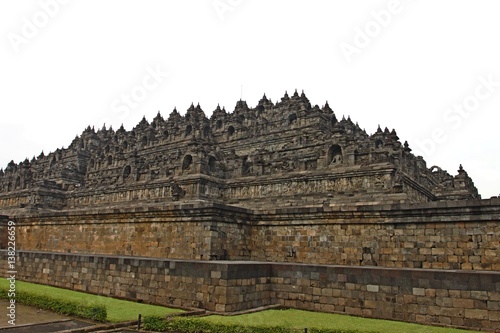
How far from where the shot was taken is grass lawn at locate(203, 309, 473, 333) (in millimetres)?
9266

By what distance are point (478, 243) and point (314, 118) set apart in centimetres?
2422

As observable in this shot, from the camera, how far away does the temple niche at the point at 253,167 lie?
25547 mm

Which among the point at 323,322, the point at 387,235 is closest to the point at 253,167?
the point at 387,235

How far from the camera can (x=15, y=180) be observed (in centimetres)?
4825

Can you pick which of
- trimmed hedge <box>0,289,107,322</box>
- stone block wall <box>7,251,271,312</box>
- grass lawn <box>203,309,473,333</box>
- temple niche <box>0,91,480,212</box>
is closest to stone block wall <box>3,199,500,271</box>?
stone block wall <box>7,251,271,312</box>

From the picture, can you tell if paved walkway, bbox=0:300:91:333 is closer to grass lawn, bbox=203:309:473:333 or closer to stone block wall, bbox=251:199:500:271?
grass lawn, bbox=203:309:473:333

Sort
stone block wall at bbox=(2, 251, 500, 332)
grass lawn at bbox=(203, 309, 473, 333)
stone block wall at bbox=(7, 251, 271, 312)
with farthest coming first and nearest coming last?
1. stone block wall at bbox=(7, 251, 271, 312)
2. stone block wall at bbox=(2, 251, 500, 332)
3. grass lawn at bbox=(203, 309, 473, 333)

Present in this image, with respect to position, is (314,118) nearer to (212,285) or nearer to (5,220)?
(5,220)

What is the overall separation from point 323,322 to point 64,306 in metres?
6.90

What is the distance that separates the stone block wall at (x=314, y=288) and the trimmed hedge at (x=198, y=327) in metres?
1.79

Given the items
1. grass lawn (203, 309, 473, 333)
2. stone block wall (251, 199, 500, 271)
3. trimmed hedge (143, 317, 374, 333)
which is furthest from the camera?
stone block wall (251, 199, 500, 271)

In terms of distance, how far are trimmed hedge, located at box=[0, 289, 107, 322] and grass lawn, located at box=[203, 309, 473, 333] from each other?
8.67 feet

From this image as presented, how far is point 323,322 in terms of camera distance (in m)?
9.98

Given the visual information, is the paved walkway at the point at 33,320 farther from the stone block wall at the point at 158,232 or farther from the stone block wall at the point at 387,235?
the stone block wall at the point at 387,235
